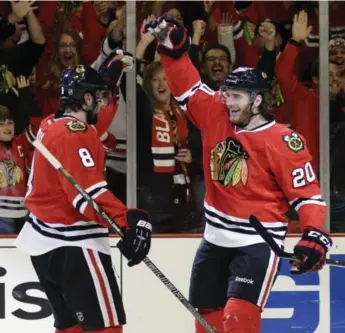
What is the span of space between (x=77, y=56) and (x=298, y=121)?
46.8 inches

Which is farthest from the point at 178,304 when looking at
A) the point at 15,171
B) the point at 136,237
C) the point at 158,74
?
the point at 136,237

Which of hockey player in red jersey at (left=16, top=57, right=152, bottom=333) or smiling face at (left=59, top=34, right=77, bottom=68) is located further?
smiling face at (left=59, top=34, right=77, bottom=68)

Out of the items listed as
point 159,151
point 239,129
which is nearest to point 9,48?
point 159,151

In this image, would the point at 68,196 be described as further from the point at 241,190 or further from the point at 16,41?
the point at 16,41

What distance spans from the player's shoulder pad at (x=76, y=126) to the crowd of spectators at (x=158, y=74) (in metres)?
1.12

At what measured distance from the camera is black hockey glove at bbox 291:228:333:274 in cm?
352

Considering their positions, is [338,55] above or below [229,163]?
above

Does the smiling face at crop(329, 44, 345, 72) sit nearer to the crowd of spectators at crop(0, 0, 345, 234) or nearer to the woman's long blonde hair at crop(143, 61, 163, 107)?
the crowd of spectators at crop(0, 0, 345, 234)

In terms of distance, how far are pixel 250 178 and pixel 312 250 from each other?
39 cm

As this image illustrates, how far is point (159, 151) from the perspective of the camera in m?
4.98

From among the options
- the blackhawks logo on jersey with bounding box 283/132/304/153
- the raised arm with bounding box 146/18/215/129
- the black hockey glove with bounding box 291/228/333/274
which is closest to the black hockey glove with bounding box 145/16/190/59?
the raised arm with bounding box 146/18/215/129

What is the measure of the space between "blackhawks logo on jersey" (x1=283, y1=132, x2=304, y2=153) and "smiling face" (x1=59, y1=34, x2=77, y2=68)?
1.64 metres

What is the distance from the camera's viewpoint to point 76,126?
373cm

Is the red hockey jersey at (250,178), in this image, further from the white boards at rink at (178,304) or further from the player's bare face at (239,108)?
the white boards at rink at (178,304)
